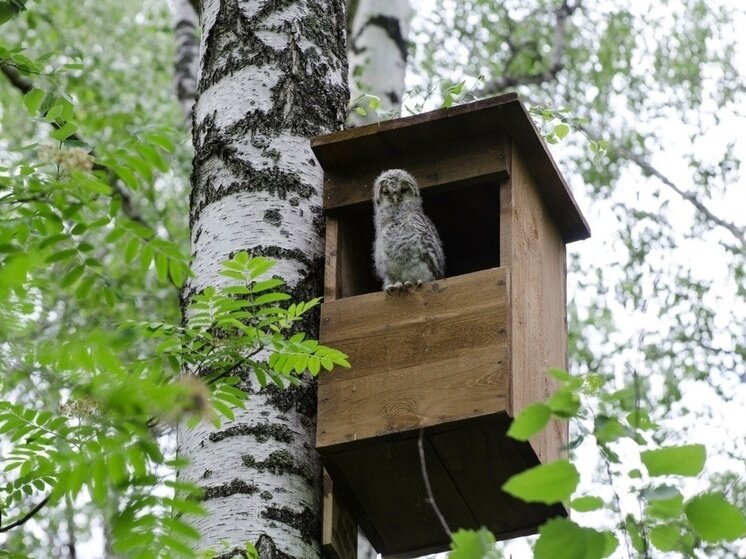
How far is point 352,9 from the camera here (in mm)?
8789

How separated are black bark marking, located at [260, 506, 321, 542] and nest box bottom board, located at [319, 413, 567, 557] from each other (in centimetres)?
20

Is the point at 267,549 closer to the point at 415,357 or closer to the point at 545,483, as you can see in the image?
the point at 415,357

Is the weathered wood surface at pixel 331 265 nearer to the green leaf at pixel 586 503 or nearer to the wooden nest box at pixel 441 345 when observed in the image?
the wooden nest box at pixel 441 345

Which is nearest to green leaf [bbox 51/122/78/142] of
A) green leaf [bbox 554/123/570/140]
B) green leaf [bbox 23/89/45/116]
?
green leaf [bbox 23/89/45/116]

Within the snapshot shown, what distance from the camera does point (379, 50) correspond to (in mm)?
7793

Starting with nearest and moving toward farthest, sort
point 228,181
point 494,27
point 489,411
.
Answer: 1. point 489,411
2. point 228,181
3. point 494,27

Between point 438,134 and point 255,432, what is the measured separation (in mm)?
1269

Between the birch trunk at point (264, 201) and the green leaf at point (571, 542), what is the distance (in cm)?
147

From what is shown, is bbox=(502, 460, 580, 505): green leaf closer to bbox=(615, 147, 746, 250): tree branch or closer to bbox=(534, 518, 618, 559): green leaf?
bbox=(534, 518, 618, 559): green leaf

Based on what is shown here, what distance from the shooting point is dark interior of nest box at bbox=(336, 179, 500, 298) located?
451cm

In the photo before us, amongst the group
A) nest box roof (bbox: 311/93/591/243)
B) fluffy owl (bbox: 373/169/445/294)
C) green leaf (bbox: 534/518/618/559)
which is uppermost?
nest box roof (bbox: 311/93/591/243)

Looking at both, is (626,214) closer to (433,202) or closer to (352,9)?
(352,9)

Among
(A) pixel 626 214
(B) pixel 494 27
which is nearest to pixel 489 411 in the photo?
(A) pixel 626 214

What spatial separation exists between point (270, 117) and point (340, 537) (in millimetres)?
1454
